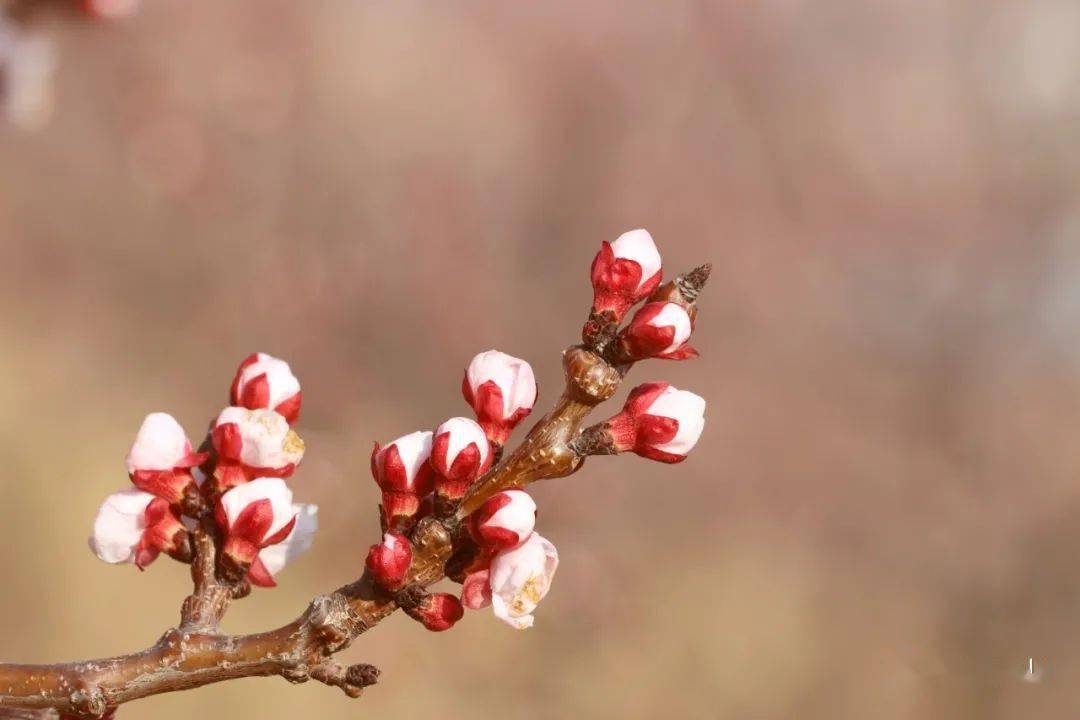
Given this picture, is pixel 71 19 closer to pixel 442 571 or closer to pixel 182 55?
pixel 442 571

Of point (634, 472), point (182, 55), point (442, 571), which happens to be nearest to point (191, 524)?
point (442, 571)

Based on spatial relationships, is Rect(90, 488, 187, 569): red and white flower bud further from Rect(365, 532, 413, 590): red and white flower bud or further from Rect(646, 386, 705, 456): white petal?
Rect(646, 386, 705, 456): white petal

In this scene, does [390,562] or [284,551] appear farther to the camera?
[284,551]

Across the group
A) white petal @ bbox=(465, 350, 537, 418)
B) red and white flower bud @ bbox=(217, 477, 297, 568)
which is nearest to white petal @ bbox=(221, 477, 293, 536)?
red and white flower bud @ bbox=(217, 477, 297, 568)

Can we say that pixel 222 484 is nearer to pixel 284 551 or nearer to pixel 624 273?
pixel 284 551

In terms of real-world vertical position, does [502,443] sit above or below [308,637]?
above

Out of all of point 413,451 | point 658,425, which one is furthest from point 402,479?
point 658,425
